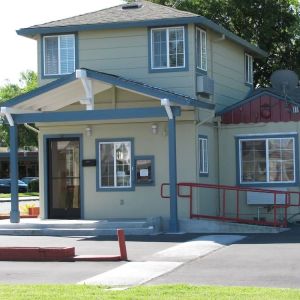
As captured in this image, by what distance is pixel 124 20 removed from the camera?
21969 mm

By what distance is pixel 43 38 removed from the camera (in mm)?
22812

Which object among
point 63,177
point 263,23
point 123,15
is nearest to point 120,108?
point 63,177

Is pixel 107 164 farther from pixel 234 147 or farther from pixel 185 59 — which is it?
pixel 234 147

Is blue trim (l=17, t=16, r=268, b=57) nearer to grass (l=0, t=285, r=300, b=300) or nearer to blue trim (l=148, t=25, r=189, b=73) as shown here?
blue trim (l=148, t=25, r=189, b=73)

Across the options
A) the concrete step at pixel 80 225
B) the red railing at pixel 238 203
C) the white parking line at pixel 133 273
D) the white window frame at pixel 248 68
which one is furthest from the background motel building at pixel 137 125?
the white parking line at pixel 133 273

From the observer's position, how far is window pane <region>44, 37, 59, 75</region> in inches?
898

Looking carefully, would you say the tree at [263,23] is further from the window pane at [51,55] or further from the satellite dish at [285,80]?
the window pane at [51,55]

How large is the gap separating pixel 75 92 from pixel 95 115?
6.17 feet

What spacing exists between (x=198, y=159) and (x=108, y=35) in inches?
180

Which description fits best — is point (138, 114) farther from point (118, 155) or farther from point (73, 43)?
point (73, 43)

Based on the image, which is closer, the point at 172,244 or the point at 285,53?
the point at 172,244

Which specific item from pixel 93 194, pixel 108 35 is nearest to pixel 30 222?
pixel 93 194

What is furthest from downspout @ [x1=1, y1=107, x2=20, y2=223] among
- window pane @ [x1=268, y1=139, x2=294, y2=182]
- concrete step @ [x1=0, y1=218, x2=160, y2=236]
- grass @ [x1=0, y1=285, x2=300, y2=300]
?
grass @ [x1=0, y1=285, x2=300, y2=300]

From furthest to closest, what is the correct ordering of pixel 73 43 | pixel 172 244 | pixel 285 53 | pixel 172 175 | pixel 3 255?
pixel 285 53, pixel 73 43, pixel 172 175, pixel 172 244, pixel 3 255
